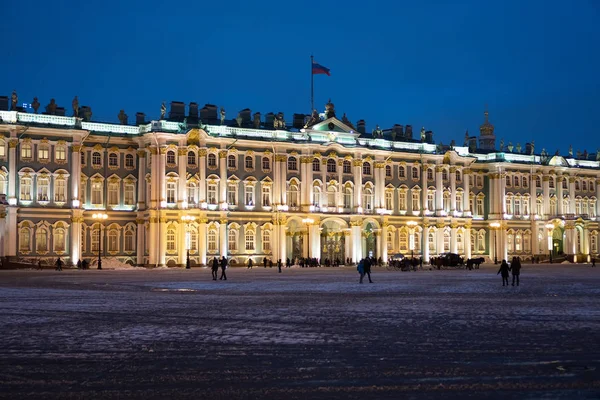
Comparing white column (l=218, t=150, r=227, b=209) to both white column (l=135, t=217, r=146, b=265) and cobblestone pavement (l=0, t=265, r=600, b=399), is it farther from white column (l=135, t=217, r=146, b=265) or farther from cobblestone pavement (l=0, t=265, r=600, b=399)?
cobblestone pavement (l=0, t=265, r=600, b=399)

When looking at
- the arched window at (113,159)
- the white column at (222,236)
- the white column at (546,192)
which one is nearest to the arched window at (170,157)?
the arched window at (113,159)

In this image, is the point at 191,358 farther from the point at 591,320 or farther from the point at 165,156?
the point at 165,156

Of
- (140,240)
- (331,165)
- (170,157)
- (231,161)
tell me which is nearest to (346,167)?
(331,165)

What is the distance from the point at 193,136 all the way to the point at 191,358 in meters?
58.8

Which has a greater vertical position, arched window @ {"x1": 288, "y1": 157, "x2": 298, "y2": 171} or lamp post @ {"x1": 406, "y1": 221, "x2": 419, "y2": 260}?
arched window @ {"x1": 288, "y1": 157, "x2": 298, "y2": 171}

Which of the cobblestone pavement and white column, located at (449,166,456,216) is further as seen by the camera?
white column, located at (449,166,456,216)

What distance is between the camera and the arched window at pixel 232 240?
239 ft

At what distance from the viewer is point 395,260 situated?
7194 cm

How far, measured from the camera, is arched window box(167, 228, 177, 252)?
69.6 meters

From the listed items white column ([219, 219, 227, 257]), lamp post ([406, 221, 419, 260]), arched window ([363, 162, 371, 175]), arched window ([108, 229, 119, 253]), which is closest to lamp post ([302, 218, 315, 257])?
white column ([219, 219, 227, 257])

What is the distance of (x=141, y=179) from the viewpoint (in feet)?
232

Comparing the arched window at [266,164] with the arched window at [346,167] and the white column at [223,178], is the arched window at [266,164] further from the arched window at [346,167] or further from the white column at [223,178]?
the arched window at [346,167]

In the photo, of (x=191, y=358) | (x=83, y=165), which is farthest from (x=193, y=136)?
(x=191, y=358)

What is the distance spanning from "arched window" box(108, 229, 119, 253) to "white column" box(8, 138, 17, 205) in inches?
353
